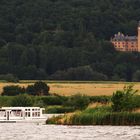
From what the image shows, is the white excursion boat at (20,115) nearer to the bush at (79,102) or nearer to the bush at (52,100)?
the bush at (79,102)

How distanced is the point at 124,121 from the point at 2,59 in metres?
119

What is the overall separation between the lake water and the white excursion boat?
32.1 feet

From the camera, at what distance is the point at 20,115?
296ft

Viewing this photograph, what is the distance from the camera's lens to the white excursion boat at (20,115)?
89.6 meters

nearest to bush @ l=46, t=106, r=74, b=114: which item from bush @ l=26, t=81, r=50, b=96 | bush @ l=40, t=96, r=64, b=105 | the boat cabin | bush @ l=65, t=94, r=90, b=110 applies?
bush @ l=65, t=94, r=90, b=110

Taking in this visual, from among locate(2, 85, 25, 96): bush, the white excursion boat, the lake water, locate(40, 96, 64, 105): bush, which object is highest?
locate(2, 85, 25, 96): bush

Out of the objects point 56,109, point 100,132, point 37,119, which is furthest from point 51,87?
point 100,132

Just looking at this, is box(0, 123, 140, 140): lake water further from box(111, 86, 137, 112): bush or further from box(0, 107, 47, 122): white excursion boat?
box(0, 107, 47, 122): white excursion boat

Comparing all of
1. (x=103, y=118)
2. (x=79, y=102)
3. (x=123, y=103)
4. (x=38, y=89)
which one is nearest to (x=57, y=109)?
(x=79, y=102)

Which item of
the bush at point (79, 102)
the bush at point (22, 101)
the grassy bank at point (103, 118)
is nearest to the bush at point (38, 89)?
the bush at point (22, 101)

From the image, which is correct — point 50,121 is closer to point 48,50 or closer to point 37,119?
point 37,119

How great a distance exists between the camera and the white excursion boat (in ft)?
294

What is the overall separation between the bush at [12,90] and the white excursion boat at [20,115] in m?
38.9

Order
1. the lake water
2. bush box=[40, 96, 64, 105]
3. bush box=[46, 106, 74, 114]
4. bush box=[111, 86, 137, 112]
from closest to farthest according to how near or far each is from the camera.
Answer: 1. the lake water
2. bush box=[111, 86, 137, 112]
3. bush box=[46, 106, 74, 114]
4. bush box=[40, 96, 64, 105]
